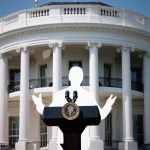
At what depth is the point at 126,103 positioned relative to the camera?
3275 centimetres

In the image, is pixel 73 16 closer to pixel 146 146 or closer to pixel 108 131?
pixel 108 131

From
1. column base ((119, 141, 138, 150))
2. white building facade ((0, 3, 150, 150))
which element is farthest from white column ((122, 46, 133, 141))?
column base ((119, 141, 138, 150))

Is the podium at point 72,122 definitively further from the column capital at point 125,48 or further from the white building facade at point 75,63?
the column capital at point 125,48

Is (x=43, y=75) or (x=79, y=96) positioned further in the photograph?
(x=43, y=75)

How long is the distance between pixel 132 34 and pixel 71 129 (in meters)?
27.1

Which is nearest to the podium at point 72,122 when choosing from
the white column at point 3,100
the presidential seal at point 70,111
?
the presidential seal at point 70,111

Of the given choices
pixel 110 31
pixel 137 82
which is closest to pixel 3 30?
pixel 110 31

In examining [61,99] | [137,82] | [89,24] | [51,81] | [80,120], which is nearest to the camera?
[80,120]

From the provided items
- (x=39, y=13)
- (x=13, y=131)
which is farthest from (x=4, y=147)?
(x=39, y=13)

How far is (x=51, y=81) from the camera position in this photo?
113ft

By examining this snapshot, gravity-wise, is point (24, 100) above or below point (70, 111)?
above

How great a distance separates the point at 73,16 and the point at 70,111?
25.9 metres

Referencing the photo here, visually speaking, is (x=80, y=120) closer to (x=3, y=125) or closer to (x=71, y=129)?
(x=71, y=129)

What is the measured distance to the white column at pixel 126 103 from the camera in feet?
106
